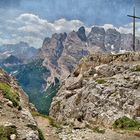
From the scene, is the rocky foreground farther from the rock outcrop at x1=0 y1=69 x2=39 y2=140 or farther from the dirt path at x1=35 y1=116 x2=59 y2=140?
the rock outcrop at x1=0 y1=69 x2=39 y2=140

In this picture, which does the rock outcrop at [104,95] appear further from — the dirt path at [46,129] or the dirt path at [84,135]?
the dirt path at [84,135]

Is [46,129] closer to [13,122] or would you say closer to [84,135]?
[84,135]

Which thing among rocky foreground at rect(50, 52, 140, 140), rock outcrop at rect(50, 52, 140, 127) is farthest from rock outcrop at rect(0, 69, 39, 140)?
rock outcrop at rect(50, 52, 140, 127)

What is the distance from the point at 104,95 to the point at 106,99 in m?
1.63

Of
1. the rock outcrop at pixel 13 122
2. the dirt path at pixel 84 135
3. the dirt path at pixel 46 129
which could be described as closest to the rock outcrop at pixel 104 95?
the dirt path at pixel 46 129

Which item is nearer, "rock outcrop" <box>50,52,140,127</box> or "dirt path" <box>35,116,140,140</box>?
"dirt path" <box>35,116,140,140</box>

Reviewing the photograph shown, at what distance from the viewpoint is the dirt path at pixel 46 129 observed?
40.2 meters

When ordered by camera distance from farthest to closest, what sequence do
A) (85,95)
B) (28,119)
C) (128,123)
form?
(85,95), (128,123), (28,119)

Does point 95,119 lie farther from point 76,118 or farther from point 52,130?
point 52,130

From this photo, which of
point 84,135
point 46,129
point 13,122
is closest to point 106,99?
point 46,129

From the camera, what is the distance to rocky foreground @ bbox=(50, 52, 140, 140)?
5623cm

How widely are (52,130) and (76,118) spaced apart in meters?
25.8

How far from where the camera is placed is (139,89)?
215 ft

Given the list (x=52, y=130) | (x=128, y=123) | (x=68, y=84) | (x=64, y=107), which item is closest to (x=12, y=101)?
(x=52, y=130)
